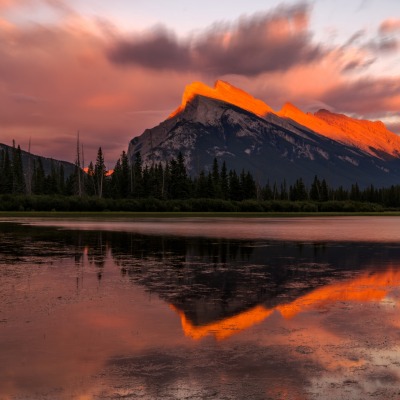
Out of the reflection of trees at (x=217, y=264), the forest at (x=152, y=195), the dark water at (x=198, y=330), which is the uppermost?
the forest at (x=152, y=195)

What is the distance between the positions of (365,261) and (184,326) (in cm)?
1615

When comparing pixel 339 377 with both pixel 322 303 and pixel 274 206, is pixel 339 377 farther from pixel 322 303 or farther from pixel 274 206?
pixel 274 206

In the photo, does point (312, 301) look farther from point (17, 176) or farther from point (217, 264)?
point (17, 176)

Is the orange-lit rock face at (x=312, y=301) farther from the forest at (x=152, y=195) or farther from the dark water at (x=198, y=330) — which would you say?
the forest at (x=152, y=195)

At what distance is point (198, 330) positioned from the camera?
1157cm

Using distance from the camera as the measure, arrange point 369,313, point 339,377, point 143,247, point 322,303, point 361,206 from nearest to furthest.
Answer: point 339,377 < point 369,313 < point 322,303 < point 143,247 < point 361,206

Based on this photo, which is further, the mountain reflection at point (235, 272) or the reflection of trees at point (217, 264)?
the reflection of trees at point (217, 264)

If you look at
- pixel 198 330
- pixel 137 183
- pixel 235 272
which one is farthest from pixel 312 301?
pixel 137 183

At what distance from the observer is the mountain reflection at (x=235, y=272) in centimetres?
1387

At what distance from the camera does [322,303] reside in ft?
48.6

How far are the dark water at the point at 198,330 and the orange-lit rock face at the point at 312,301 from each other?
→ 0.04 m

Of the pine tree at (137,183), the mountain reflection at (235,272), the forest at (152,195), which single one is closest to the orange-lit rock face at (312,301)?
the mountain reflection at (235,272)

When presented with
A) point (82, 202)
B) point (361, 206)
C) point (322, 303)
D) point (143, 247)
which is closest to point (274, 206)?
point (361, 206)

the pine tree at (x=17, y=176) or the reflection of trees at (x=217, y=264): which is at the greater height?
the pine tree at (x=17, y=176)
